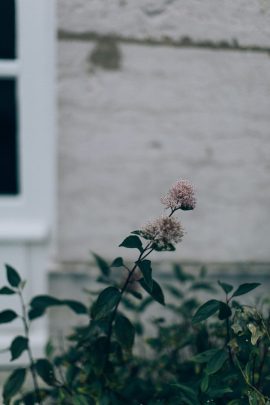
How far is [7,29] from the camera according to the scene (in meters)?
2.77

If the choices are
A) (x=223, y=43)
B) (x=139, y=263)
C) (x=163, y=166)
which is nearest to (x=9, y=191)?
(x=163, y=166)

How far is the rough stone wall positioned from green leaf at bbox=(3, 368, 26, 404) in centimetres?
113

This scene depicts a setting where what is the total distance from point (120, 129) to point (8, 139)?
1.87 feet

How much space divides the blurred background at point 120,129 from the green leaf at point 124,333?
128 centimetres

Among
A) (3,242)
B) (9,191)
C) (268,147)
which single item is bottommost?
(3,242)

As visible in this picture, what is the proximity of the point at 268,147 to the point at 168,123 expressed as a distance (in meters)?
0.52

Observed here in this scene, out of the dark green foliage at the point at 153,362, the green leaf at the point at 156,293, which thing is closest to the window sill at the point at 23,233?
the dark green foliage at the point at 153,362

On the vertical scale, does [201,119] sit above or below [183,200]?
above

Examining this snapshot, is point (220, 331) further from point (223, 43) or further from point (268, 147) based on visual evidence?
point (223, 43)

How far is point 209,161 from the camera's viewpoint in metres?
2.83

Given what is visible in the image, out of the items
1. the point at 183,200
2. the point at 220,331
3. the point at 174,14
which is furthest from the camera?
the point at 174,14

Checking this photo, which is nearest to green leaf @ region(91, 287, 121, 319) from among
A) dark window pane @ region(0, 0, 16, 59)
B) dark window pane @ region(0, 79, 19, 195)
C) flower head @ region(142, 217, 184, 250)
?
flower head @ region(142, 217, 184, 250)

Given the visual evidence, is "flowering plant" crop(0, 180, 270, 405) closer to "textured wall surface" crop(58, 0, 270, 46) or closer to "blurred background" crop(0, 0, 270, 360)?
"blurred background" crop(0, 0, 270, 360)

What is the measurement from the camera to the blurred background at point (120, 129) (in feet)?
8.89
